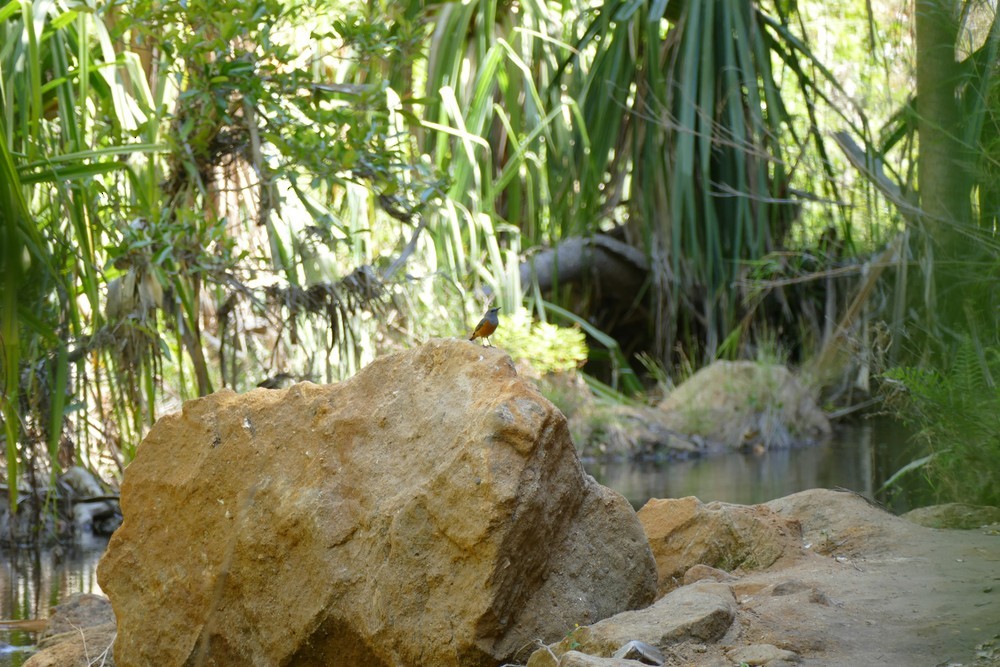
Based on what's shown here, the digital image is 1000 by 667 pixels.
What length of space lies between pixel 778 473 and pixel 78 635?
4416mm

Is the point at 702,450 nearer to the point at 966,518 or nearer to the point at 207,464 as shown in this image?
the point at 966,518

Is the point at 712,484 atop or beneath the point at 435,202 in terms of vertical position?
beneath

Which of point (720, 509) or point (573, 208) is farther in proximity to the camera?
point (573, 208)

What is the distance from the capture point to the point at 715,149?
29.6 ft

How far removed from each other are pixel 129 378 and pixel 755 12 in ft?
20.2

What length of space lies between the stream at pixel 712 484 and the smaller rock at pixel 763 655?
6.98 ft

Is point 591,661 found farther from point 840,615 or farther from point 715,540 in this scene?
point 715,540

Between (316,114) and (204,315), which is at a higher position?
(316,114)

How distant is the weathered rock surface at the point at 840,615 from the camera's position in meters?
2.14

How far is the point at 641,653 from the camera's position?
218 cm

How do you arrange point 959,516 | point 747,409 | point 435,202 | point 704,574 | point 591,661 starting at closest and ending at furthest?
point 591,661
point 704,574
point 959,516
point 435,202
point 747,409

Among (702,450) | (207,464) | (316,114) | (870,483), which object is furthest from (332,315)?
(702,450)

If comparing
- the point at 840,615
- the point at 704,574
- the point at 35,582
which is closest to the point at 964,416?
the point at 840,615

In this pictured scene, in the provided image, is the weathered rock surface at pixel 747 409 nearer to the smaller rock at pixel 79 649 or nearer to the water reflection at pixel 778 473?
the water reflection at pixel 778 473
